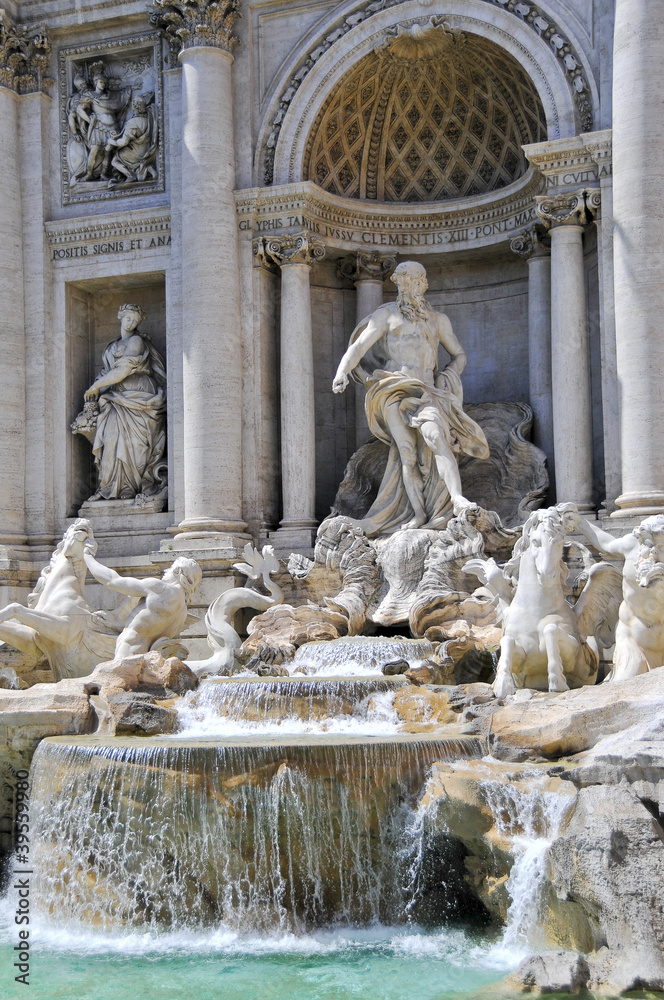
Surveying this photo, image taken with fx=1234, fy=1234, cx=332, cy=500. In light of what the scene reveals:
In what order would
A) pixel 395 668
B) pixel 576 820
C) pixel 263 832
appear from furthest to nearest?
1. pixel 395 668
2. pixel 263 832
3. pixel 576 820

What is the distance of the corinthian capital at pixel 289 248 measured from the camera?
52.4 feet

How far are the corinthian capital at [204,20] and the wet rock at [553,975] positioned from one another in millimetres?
12392

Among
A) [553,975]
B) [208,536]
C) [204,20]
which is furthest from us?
[204,20]

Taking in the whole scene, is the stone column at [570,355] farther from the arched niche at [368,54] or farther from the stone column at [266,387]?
the stone column at [266,387]

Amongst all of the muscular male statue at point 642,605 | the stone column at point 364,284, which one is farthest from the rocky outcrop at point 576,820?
the stone column at point 364,284

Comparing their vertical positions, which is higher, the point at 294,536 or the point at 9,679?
the point at 294,536

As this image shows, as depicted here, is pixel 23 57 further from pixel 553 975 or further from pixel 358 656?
pixel 553 975

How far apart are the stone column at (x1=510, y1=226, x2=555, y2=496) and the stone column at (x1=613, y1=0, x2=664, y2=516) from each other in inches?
66.9

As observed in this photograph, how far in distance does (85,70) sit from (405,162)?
15.7 ft

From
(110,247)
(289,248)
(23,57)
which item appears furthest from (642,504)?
(23,57)

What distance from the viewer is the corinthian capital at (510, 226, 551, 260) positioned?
15586 millimetres

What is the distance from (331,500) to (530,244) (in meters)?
4.30

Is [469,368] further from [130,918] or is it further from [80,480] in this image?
[130,918]

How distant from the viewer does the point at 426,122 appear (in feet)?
55.1
